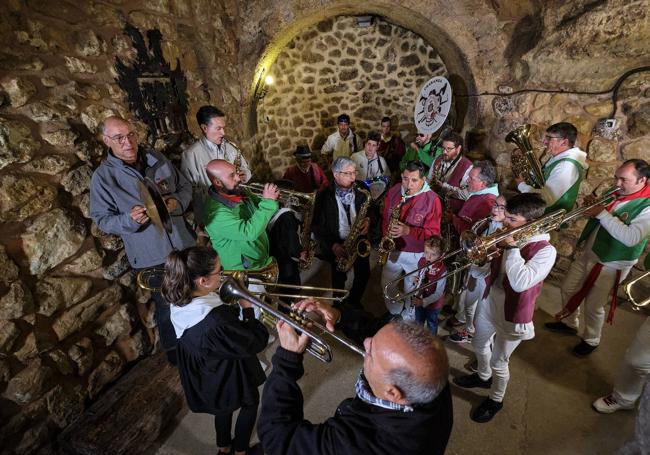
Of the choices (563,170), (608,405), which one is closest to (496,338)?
(608,405)

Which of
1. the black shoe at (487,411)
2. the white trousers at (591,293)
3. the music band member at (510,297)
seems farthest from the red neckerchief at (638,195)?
the black shoe at (487,411)

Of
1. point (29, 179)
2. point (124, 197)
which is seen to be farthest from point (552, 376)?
point (29, 179)

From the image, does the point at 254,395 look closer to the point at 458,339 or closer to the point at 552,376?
the point at 458,339

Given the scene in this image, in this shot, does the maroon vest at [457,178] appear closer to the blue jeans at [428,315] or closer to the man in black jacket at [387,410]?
the blue jeans at [428,315]

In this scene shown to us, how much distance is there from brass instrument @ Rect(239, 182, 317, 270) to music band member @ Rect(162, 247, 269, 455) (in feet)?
5.12

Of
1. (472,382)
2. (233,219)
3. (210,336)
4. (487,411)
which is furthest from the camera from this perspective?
(472,382)

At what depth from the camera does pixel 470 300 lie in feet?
11.6

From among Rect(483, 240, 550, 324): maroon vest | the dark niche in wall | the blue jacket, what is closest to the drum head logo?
Rect(483, 240, 550, 324): maroon vest

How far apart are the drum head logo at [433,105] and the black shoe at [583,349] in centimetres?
333

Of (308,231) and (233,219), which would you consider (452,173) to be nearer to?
(308,231)

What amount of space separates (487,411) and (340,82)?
6744 millimetres

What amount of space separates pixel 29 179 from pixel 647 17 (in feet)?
20.6

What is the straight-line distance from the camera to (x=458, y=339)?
12.2ft

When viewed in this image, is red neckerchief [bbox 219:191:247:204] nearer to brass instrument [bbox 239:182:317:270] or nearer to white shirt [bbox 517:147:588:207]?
brass instrument [bbox 239:182:317:270]
